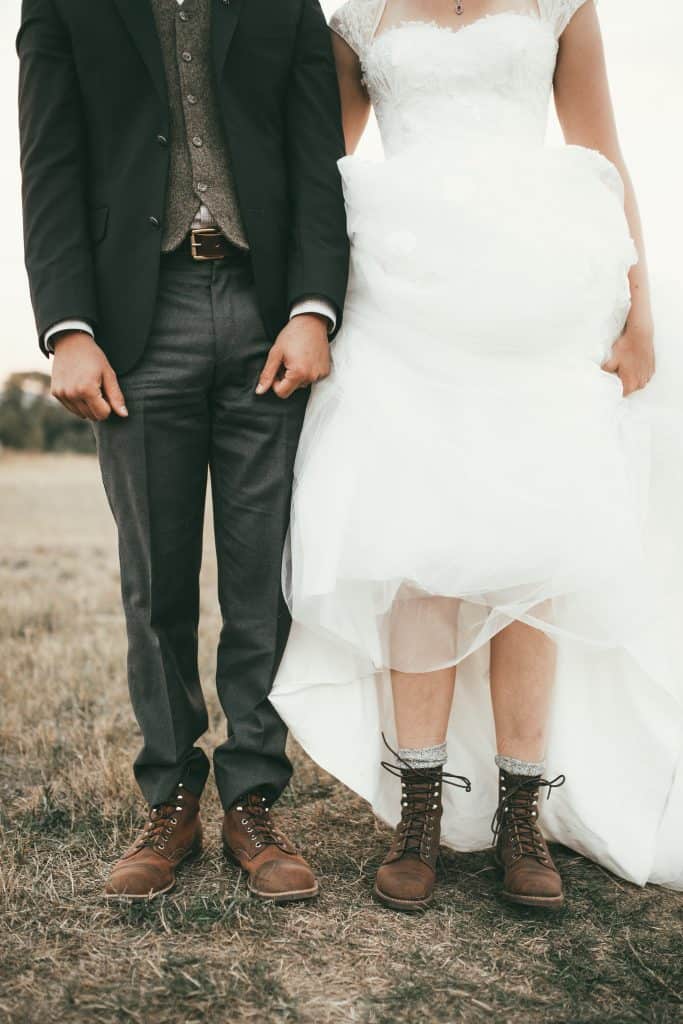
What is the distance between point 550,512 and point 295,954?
111cm

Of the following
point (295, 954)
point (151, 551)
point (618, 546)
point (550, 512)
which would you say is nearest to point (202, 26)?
point (151, 551)

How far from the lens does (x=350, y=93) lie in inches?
103

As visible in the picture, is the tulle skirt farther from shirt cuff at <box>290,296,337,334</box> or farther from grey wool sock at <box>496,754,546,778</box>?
grey wool sock at <box>496,754,546,778</box>

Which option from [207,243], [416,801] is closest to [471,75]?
[207,243]

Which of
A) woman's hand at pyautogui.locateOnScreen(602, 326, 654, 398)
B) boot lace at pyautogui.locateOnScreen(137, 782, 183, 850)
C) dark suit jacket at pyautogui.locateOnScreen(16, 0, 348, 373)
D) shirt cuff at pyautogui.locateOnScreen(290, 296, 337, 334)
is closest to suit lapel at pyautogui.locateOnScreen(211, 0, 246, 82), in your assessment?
dark suit jacket at pyautogui.locateOnScreen(16, 0, 348, 373)

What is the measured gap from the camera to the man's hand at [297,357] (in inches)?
89.7

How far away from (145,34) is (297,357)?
0.83m

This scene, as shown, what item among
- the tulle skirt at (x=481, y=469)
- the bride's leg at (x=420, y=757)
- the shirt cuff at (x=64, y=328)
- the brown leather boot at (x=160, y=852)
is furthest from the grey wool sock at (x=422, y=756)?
the shirt cuff at (x=64, y=328)

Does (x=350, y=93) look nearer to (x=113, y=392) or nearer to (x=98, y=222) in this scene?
(x=98, y=222)

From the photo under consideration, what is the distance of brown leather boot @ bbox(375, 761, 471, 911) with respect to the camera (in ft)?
7.38

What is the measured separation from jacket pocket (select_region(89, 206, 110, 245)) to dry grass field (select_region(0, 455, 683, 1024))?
62.4 inches

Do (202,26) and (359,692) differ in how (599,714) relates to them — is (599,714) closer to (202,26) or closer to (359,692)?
(359,692)

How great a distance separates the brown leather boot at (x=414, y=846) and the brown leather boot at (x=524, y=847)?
175mm

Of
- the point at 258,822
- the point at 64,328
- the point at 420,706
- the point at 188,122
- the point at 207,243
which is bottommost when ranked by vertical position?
the point at 258,822
